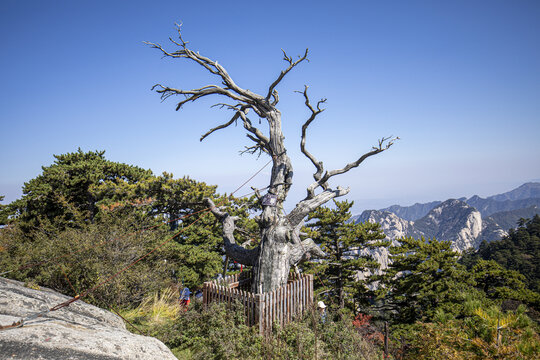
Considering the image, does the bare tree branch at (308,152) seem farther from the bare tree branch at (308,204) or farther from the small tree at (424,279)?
the small tree at (424,279)

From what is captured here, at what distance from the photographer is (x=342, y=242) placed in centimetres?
1741

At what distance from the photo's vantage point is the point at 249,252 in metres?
8.07

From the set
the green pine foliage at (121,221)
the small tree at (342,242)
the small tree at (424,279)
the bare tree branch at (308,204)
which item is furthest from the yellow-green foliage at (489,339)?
the small tree at (424,279)

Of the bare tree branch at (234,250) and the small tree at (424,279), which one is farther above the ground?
the bare tree branch at (234,250)

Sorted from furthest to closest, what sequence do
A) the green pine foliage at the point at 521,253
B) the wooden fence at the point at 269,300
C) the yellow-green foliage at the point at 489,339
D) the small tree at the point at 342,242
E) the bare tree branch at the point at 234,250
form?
the green pine foliage at the point at 521,253 < the small tree at the point at 342,242 < the bare tree branch at the point at 234,250 < the wooden fence at the point at 269,300 < the yellow-green foliage at the point at 489,339

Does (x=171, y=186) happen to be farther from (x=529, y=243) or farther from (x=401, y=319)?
(x=529, y=243)

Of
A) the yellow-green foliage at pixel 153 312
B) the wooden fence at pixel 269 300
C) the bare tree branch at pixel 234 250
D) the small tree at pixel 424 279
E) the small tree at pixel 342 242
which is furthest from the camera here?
the small tree at pixel 342 242

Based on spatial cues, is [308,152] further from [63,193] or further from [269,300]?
[63,193]

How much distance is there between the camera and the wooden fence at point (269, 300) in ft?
21.1

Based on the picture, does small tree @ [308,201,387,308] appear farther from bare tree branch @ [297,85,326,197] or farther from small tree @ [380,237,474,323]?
bare tree branch @ [297,85,326,197]

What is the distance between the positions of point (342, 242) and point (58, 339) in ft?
52.6

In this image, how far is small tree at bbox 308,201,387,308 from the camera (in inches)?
669

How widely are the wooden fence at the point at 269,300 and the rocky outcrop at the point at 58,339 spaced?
2783 mm

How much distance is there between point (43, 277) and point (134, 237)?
2596mm
